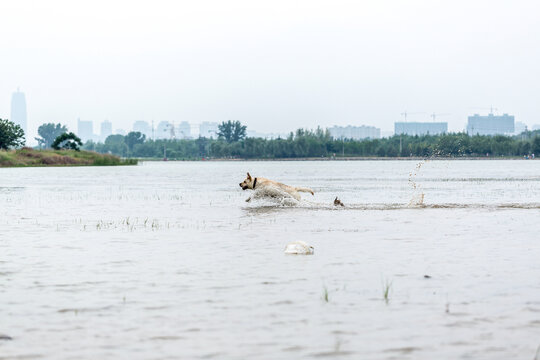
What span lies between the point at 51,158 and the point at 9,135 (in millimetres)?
10354

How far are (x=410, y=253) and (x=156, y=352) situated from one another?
29.1 ft

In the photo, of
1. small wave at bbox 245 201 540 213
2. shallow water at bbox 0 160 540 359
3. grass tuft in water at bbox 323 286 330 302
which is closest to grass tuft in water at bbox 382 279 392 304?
shallow water at bbox 0 160 540 359

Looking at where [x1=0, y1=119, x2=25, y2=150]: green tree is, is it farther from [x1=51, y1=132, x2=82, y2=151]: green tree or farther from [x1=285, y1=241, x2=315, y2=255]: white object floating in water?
[x1=285, y1=241, x2=315, y2=255]: white object floating in water

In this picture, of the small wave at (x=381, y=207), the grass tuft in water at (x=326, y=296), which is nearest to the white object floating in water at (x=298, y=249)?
the grass tuft in water at (x=326, y=296)

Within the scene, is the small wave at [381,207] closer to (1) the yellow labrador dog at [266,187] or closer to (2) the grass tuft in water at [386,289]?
(1) the yellow labrador dog at [266,187]

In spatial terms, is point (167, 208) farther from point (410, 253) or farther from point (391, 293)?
point (391, 293)

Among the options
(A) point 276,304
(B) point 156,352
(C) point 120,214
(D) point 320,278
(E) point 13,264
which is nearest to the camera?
(B) point 156,352

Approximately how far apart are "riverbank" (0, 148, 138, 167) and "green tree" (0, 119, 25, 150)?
131 centimetres

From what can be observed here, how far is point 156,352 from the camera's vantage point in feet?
26.9

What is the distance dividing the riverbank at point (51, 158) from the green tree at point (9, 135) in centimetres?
131

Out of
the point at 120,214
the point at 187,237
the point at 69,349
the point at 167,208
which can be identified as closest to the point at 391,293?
the point at 69,349

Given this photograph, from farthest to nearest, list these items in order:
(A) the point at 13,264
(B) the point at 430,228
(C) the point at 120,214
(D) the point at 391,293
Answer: (C) the point at 120,214, (B) the point at 430,228, (A) the point at 13,264, (D) the point at 391,293

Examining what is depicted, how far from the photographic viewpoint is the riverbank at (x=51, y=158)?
12206cm

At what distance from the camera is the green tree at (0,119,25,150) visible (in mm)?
120406
